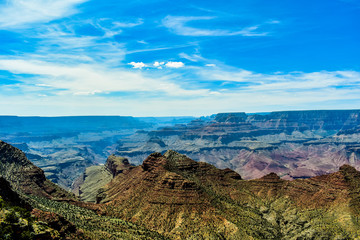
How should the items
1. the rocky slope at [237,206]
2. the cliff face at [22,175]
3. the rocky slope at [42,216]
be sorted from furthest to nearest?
the cliff face at [22,175], the rocky slope at [237,206], the rocky slope at [42,216]

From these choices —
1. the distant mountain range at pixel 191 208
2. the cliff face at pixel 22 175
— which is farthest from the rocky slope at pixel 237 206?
the cliff face at pixel 22 175

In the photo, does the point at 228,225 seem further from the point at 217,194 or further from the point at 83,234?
the point at 83,234

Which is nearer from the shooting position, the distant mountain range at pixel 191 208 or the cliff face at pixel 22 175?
the distant mountain range at pixel 191 208

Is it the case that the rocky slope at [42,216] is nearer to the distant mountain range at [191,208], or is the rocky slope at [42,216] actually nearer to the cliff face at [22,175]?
the cliff face at [22,175]

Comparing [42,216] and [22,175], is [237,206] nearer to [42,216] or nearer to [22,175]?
[42,216]

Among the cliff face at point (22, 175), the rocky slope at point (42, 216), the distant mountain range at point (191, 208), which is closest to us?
the rocky slope at point (42, 216)

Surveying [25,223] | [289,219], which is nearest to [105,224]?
[25,223]

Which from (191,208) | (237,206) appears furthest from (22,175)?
(237,206)

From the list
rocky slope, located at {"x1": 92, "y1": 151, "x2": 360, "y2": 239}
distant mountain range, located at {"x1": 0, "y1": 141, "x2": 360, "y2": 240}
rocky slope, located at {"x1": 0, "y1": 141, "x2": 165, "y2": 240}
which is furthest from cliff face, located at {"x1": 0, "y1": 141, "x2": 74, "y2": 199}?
rocky slope, located at {"x1": 92, "y1": 151, "x2": 360, "y2": 239}
